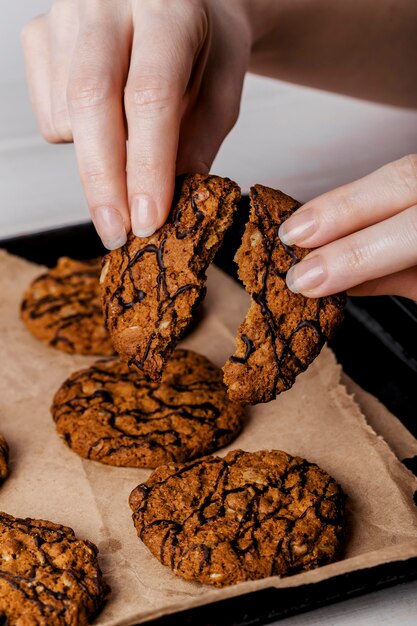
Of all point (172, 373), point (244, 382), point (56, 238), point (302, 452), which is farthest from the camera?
point (56, 238)

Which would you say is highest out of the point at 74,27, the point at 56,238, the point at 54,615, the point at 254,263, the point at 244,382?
the point at 74,27

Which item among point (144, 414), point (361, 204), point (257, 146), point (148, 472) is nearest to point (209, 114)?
point (361, 204)

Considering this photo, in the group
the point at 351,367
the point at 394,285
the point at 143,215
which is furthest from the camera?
the point at 351,367

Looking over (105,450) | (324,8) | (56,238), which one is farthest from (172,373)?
(324,8)

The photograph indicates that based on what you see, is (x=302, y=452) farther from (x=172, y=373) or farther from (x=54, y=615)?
(x=54, y=615)

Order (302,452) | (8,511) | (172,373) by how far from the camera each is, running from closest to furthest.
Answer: (8,511)
(302,452)
(172,373)

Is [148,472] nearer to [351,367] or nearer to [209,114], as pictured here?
[351,367]

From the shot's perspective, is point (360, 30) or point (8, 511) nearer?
point (8, 511)

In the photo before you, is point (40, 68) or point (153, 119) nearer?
point (153, 119)

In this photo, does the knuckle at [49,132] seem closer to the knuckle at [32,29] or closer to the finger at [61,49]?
the finger at [61,49]
